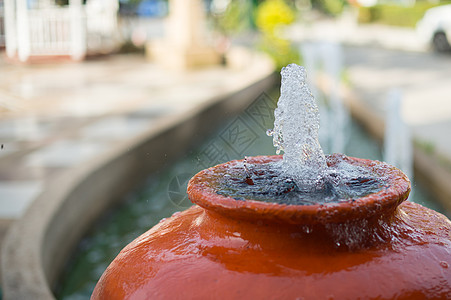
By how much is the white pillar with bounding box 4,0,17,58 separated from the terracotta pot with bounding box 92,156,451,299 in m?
15.0

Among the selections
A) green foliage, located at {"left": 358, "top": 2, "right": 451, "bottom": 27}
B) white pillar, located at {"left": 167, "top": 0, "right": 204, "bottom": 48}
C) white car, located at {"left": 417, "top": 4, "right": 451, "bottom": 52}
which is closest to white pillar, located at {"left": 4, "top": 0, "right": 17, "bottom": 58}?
white pillar, located at {"left": 167, "top": 0, "right": 204, "bottom": 48}

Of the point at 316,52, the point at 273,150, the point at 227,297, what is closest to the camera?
the point at 227,297

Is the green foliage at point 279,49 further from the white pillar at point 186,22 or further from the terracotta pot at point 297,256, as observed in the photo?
the terracotta pot at point 297,256

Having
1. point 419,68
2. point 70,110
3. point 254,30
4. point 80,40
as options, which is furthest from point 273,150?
point 254,30

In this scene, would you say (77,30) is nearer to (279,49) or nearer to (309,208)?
(279,49)

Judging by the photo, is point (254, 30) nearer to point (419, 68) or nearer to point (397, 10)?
point (397, 10)

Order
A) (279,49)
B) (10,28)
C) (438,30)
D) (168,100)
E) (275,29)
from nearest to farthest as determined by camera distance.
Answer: (168,100) → (279,49) → (10,28) → (275,29) → (438,30)

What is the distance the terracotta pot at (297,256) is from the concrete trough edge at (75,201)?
1163 millimetres

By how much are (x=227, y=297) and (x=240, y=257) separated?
96 mm

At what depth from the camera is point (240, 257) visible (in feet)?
3.46

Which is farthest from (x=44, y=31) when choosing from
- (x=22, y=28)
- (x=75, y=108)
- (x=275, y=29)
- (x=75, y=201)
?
(x=75, y=201)

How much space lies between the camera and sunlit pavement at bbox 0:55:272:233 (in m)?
4.81

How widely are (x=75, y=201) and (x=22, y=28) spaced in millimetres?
11839

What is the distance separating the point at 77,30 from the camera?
14.5m
